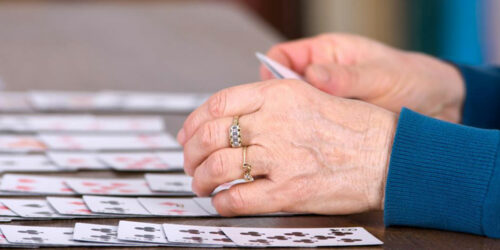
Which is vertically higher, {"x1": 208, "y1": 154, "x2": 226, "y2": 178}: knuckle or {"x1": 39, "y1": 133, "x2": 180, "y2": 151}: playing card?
{"x1": 39, "y1": 133, "x2": 180, "y2": 151}: playing card

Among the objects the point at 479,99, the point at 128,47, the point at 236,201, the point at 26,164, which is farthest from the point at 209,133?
the point at 128,47

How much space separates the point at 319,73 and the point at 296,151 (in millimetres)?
363

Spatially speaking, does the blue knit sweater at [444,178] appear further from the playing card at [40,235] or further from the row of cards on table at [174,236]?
the playing card at [40,235]

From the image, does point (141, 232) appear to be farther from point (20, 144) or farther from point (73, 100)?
point (73, 100)

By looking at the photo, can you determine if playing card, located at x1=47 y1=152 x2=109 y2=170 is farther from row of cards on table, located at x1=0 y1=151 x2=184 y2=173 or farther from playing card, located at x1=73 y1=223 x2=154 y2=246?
playing card, located at x1=73 y1=223 x2=154 y2=246

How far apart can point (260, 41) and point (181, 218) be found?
2.06 meters

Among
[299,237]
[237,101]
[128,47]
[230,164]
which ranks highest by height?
[128,47]

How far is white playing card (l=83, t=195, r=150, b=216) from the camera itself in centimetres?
119

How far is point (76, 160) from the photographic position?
1569mm

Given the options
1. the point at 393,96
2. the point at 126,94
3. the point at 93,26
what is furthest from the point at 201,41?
the point at 393,96

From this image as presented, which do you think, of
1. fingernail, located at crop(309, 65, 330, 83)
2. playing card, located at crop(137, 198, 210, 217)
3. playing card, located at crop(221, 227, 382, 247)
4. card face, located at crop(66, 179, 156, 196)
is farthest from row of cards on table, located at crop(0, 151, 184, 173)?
playing card, located at crop(221, 227, 382, 247)

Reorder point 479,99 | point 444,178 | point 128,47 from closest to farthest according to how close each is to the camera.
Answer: point 444,178
point 479,99
point 128,47

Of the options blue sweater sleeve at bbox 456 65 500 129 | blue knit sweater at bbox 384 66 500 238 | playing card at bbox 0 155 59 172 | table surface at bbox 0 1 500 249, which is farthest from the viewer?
table surface at bbox 0 1 500 249

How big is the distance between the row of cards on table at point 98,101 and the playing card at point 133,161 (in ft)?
1.77
